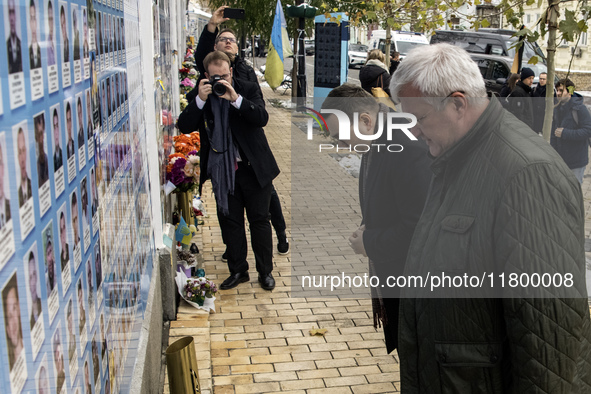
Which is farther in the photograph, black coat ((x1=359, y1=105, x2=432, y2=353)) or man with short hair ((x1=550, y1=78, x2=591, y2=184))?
man with short hair ((x1=550, y1=78, x2=591, y2=184))

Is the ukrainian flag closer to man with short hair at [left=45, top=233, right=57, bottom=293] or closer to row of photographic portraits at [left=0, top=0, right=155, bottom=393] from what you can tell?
row of photographic portraits at [left=0, top=0, right=155, bottom=393]

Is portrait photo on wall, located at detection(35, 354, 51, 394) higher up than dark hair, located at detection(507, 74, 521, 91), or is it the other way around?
dark hair, located at detection(507, 74, 521, 91)

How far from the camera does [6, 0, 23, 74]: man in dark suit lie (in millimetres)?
1222

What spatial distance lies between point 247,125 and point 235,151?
8.6 inches

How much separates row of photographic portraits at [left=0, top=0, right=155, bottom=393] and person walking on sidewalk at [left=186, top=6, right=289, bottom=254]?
2.24m

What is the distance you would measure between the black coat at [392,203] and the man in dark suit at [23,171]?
199cm

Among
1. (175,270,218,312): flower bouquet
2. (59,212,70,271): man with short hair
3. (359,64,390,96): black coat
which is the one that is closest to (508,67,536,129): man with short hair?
(359,64,390,96): black coat

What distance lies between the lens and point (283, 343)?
4.60 meters

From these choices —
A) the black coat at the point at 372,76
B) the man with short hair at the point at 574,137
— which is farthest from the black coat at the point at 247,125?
the man with short hair at the point at 574,137

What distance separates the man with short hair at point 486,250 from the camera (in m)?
2.00

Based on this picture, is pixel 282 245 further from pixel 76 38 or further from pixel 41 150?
pixel 41 150

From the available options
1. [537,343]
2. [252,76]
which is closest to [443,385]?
[537,343]

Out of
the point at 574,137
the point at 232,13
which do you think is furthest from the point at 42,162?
the point at 574,137

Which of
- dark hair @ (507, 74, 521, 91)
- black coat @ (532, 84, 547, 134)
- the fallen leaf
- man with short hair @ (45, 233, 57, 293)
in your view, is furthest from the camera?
dark hair @ (507, 74, 521, 91)
